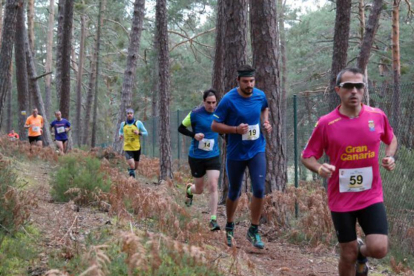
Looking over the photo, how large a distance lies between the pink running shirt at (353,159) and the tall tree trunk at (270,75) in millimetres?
3912

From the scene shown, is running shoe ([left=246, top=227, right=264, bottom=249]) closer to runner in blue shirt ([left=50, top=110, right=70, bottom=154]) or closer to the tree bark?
the tree bark

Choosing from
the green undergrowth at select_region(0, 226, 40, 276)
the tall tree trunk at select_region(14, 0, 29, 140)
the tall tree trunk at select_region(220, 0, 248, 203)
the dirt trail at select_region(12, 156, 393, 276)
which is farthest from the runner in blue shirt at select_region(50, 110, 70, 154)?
the green undergrowth at select_region(0, 226, 40, 276)

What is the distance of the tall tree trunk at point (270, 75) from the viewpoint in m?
8.51

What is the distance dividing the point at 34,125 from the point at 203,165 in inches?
470

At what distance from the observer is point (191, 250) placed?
3527 mm

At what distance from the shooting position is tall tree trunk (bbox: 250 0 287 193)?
8512 mm

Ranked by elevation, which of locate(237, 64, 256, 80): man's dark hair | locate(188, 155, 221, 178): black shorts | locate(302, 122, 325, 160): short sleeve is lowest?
locate(188, 155, 221, 178): black shorts

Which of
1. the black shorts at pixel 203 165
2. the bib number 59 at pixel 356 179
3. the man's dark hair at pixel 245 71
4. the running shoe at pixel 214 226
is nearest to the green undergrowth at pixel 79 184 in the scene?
the black shorts at pixel 203 165

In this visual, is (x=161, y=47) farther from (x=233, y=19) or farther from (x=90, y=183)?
(x=90, y=183)

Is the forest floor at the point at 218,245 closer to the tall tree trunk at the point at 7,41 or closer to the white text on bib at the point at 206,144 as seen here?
the white text on bib at the point at 206,144

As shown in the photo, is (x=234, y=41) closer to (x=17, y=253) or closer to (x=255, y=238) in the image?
(x=255, y=238)

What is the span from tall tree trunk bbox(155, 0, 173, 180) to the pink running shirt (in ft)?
35.3

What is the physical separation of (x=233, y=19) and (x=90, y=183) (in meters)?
4.47

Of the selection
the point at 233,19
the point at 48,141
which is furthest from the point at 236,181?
the point at 48,141
